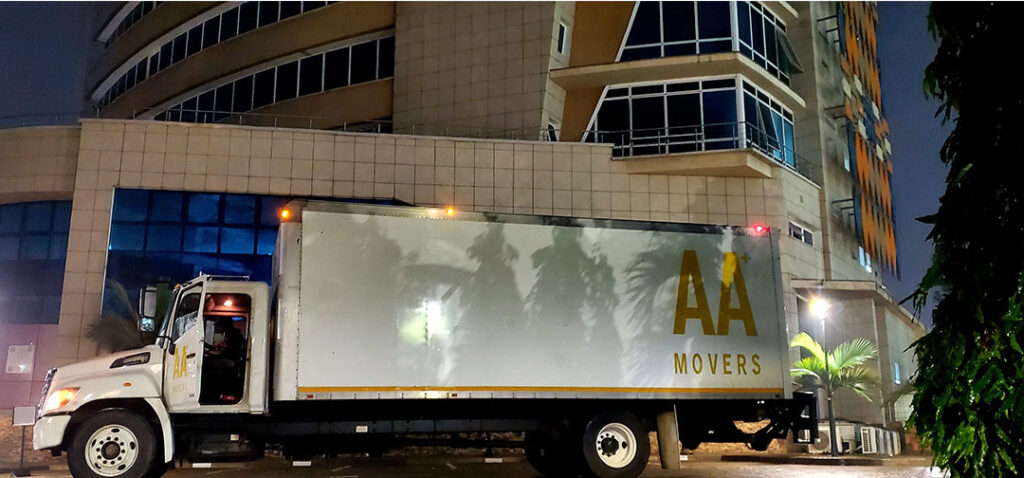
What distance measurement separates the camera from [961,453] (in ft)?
18.3

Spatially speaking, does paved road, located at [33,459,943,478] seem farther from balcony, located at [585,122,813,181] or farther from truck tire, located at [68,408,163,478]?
balcony, located at [585,122,813,181]

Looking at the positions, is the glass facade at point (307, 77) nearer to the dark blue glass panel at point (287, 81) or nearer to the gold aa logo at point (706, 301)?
the dark blue glass panel at point (287, 81)

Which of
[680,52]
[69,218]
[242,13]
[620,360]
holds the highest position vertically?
[242,13]

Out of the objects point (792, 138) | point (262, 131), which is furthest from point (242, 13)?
point (792, 138)

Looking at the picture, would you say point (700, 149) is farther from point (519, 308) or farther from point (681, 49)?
point (519, 308)

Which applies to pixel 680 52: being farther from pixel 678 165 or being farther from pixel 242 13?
pixel 242 13

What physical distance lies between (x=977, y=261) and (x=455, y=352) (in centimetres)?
797

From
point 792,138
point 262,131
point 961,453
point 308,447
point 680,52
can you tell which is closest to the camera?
point 961,453

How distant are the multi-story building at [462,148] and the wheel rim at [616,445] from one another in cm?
1347

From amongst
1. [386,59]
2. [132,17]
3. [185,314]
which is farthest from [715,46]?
[132,17]

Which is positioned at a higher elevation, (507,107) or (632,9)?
→ (632,9)

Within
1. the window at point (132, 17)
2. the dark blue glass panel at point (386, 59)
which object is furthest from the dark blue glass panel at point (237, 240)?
the window at point (132, 17)

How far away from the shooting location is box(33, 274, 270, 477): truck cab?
11445mm

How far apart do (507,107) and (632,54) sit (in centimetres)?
454
